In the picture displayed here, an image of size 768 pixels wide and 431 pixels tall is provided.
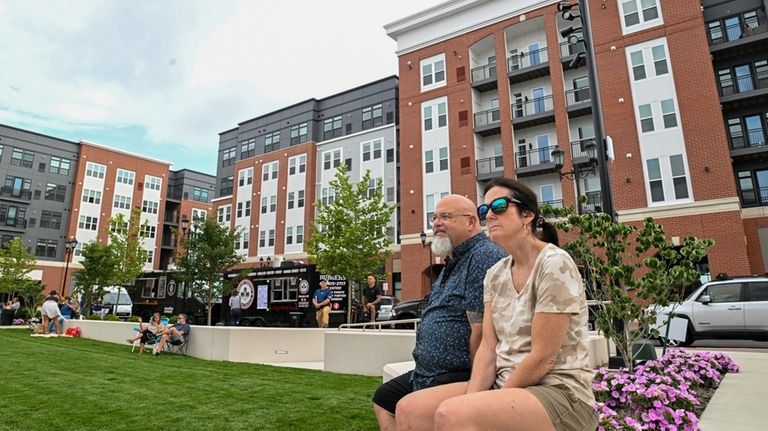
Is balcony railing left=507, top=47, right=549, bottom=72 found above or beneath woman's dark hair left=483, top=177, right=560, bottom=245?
above

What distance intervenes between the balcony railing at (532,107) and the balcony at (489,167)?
2.78 metres

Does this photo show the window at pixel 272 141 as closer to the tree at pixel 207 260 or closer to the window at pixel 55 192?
the window at pixel 55 192

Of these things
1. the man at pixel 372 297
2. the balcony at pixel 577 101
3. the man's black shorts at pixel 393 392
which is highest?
the balcony at pixel 577 101

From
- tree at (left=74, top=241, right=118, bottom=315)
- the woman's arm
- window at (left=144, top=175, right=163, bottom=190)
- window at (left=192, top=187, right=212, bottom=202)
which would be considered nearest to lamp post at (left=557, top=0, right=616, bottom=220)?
the woman's arm

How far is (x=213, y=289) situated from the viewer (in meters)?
18.6

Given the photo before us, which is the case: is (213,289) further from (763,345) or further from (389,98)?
(389,98)

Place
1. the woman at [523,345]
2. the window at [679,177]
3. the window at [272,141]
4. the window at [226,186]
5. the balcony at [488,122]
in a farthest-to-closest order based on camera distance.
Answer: the window at [226,186] → the window at [272,141] → the balcony at [488,122] → the window at [679,177] → the woman at [523,345]

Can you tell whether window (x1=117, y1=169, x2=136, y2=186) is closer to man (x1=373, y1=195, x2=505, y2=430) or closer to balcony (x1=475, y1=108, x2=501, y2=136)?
balcony (x1=475, y1=108, x2=501, y2=136)

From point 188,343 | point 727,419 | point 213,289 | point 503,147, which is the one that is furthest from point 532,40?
point 727,419

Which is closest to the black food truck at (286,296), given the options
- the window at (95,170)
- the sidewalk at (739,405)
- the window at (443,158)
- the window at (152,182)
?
the sidewalk at (739,405)

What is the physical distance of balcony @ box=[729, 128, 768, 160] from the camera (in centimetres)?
2132

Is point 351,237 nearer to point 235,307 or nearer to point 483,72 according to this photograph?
point 235,307

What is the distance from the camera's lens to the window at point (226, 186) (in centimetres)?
4825

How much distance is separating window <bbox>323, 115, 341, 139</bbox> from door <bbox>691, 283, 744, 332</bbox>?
31938 mm
